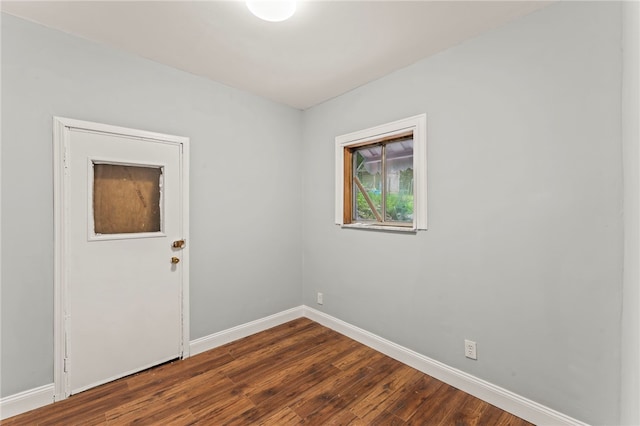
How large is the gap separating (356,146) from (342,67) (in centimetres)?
79

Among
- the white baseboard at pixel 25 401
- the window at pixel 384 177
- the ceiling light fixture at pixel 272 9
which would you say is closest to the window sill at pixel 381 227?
the window at pixel 384 177

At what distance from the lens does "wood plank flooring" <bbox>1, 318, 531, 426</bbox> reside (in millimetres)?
1805

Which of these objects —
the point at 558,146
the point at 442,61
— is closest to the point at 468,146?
the point at 558,146

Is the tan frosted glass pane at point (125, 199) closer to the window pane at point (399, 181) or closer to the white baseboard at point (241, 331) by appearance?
the white baseboard at point (241, 331)

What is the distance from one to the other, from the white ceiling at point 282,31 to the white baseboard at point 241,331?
251cm

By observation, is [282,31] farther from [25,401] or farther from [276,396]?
[25,401]

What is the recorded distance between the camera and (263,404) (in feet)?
6.41

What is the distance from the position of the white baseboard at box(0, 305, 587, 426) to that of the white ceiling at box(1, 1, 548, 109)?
2.47 metres

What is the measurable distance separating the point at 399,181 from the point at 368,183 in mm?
396

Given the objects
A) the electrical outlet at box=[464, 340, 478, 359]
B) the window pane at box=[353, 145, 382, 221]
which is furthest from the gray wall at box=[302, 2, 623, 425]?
the window pane at box=[353, 145, 382, 221]

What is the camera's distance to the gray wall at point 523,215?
5.08 feet

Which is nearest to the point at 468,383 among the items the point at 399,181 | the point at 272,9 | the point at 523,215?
the point at 523,215

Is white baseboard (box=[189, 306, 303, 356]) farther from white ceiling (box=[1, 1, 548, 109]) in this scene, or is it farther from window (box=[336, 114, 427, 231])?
white ceiling (box=[1, 1, 548, 109])

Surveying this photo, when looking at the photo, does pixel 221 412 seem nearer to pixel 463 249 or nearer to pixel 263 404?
pixel 263 404
